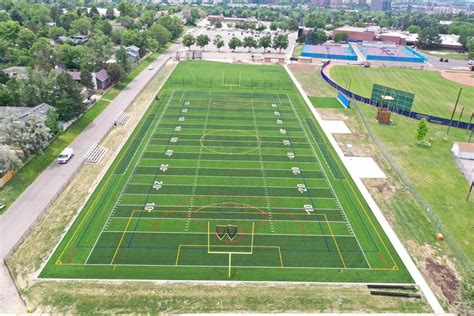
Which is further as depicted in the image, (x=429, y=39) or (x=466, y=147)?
(x=429, y=39)

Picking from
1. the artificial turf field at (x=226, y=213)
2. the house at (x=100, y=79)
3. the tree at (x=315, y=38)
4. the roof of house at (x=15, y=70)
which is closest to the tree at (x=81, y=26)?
the roof of house at (x=15, y=70)

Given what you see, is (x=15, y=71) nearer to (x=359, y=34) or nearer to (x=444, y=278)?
(x=444, y=278)

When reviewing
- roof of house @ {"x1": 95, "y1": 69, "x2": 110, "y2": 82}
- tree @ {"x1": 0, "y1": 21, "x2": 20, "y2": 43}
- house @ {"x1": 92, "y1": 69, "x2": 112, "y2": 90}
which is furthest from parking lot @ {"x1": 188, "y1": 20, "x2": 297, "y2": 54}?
house @ {"x1": 92, "y1": 69, "x2": 112, "y2": 90}

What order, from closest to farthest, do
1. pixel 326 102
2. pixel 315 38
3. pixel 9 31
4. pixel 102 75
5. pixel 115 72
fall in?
pixel 326 102 → pixel 102 75 → pixel 115 72 → pixel 9 31 → pixel 315 38

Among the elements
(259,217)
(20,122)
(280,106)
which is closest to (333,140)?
(280,106)

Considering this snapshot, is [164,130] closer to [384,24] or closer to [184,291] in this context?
[184,291]

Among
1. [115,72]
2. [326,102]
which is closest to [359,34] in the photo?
[326,102]
